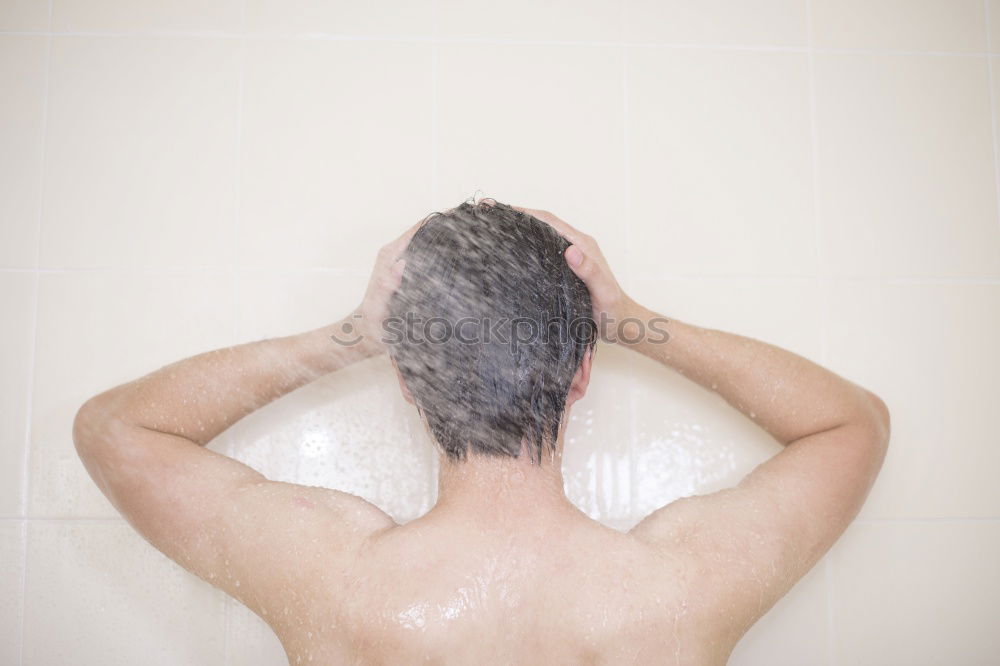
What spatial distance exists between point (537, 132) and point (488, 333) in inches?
26.3

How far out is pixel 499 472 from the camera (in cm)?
97

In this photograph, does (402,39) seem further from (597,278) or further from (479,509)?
(479,509)

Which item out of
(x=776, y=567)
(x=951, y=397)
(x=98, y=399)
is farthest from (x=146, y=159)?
(x=951, y=397)

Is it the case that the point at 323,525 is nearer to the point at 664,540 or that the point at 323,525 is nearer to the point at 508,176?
the point at 664,540

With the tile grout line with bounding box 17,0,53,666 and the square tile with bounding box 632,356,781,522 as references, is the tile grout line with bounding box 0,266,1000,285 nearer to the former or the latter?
the tile grout line with bounding box 17,0,53,666

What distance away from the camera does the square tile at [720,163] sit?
4.73 feet

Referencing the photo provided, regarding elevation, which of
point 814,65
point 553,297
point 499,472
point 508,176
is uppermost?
point 814,65

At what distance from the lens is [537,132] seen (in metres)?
1.44

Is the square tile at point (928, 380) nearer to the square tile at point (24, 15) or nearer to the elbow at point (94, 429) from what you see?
the elbow at point (94, 429)

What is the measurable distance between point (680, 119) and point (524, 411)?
841 mm

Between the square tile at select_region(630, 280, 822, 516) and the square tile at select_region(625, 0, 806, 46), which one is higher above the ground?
the square tile at select_region(625, 0, 806, 46)

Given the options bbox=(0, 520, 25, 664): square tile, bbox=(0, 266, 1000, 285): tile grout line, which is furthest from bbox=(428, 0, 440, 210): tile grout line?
bbox=(0, 520, 25, 664): square tile

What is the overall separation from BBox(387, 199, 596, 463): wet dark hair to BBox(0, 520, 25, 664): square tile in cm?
93

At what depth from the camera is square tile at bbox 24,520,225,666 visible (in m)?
1.31
